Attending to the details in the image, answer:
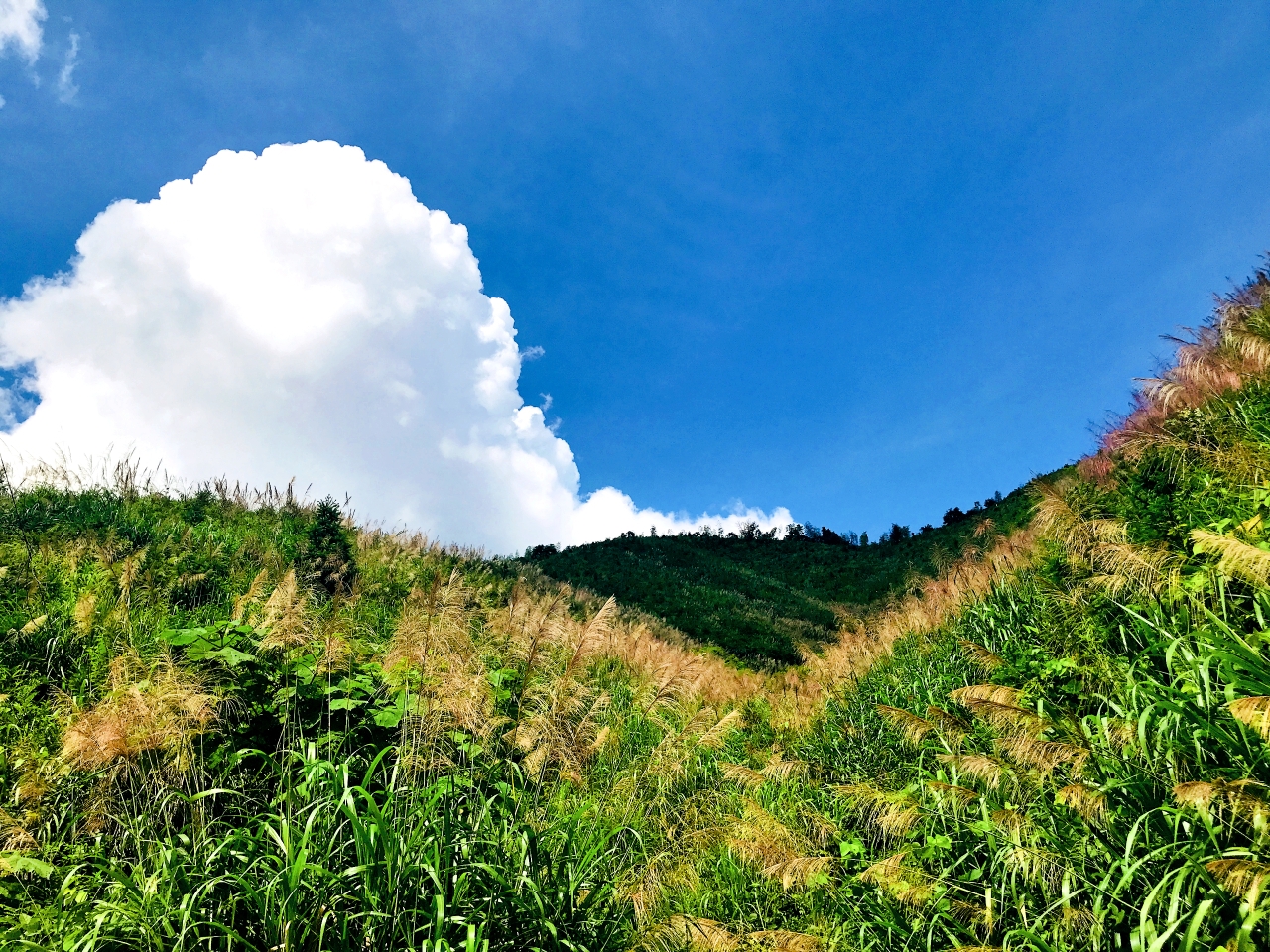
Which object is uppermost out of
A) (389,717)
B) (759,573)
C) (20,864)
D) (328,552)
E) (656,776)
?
(759,573)

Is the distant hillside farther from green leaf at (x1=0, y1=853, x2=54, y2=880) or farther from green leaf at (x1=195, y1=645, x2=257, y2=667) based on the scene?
green leaf at (x1=0, y1=853, x2=54, y2=880)

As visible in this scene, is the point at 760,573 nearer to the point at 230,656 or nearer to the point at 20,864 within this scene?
the point at 230,656

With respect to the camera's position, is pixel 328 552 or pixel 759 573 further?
pixel 759 573

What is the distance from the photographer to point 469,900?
330 cm

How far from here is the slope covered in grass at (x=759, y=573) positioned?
72.6 ft

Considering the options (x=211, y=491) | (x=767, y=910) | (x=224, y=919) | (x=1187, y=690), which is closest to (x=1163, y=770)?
(x=1187, y=690)

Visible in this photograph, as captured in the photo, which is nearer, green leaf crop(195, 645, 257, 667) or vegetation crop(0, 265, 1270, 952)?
vegetation crop(0, 265, 1270, 952)

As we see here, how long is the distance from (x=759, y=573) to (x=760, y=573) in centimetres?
15

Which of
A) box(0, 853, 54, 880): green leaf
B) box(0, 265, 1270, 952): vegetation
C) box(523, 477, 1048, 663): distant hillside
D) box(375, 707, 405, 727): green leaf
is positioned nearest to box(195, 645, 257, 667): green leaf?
box(0, 265, 1270, 952): vegetation

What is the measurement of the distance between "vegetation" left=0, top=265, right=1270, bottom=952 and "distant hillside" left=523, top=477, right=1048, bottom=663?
11885mm

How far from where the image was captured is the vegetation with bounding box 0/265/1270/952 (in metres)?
3.05

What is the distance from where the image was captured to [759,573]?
3756cm

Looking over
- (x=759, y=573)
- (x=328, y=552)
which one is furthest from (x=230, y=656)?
(x=759, y=573)

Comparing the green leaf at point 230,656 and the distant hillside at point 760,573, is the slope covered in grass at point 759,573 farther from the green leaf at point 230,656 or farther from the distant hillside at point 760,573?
the green leaf at point 230,656
